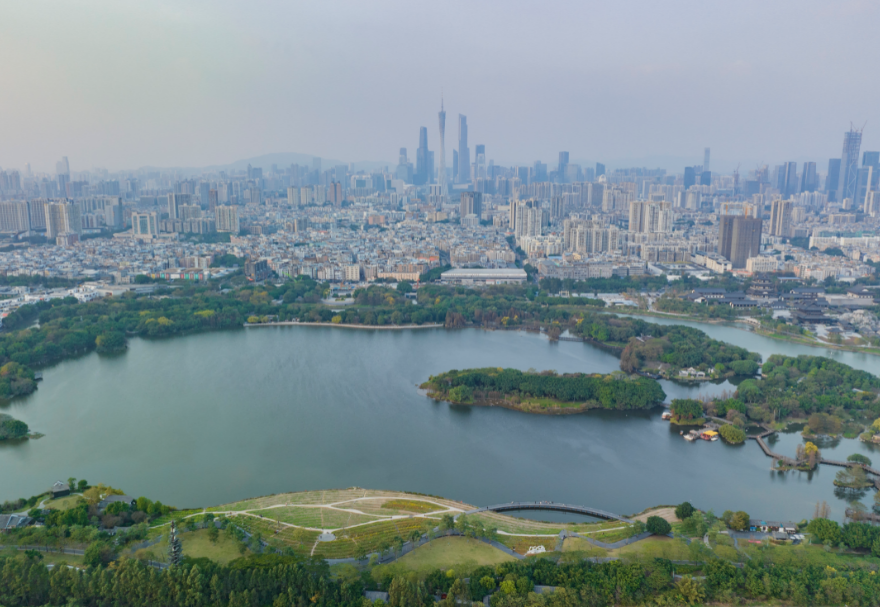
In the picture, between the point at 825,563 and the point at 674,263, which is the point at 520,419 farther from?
the point at 674,263

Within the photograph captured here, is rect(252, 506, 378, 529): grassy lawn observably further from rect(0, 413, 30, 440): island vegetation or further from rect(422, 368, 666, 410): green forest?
rect(0, 413, 30, 440): island vegetation

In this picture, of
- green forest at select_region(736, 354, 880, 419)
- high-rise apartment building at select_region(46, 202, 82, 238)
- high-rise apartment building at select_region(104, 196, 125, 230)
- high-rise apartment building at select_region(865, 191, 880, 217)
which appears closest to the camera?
green forest at select_region(736, 354, 880, 419)

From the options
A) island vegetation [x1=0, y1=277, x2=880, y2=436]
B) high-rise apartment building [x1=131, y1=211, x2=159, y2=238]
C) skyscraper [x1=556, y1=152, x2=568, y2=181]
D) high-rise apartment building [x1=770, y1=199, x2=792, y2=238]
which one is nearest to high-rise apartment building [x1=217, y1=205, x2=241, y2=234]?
high-rise apartment building [x1=131, y1=211, x2=159, y2=238]

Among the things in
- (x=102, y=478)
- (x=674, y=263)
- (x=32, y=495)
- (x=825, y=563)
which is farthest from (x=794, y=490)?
(x=674, y=263)

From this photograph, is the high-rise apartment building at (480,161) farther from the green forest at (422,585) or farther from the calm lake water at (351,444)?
the green forest at (422,585)

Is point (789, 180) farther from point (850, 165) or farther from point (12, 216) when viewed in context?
point (12, 216)

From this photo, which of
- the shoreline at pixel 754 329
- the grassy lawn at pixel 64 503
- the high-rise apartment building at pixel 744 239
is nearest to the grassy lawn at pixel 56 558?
the grassy lawn at pixel 64 503
